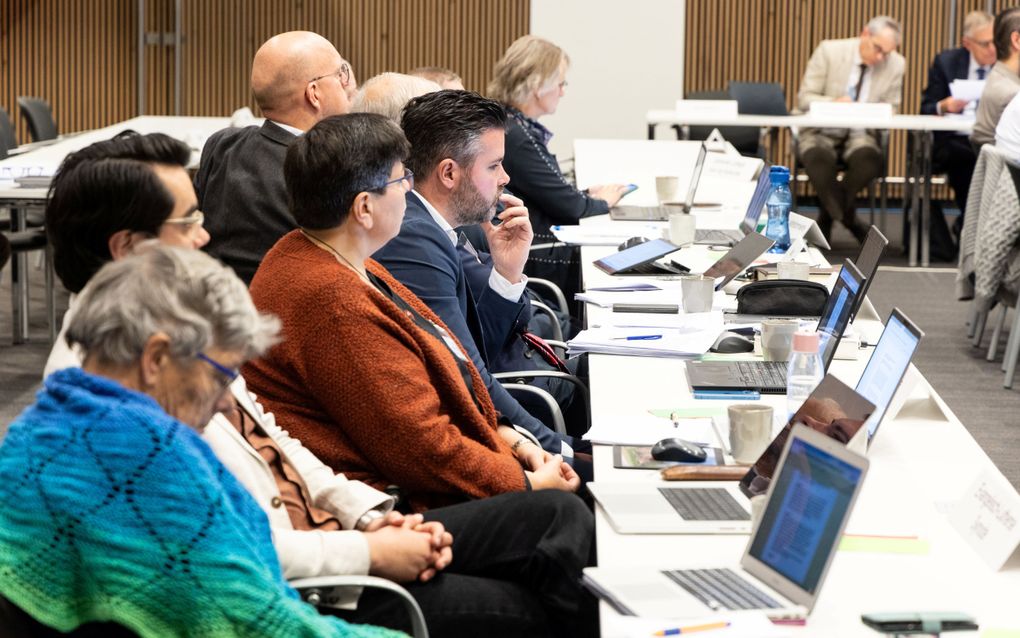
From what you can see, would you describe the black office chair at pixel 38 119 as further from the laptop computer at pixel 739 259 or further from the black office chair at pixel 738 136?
the laptop computer at pixel 739 259

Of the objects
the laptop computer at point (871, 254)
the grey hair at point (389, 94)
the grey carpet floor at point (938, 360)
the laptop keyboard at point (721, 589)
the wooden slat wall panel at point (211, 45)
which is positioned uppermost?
the wooden slat wall panel at point (211, 45)

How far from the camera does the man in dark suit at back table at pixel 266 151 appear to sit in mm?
3484

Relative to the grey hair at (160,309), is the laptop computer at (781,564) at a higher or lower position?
lower

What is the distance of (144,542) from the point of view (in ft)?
4.94

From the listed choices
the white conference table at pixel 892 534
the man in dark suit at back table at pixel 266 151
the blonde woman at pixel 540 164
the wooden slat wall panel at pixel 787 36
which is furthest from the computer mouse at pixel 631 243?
the wooden slat wall panel at pixel 787 36

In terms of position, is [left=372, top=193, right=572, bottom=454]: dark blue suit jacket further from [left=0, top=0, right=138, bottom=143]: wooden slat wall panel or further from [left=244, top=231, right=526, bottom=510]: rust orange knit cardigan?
[left=0, top=0, right=138, bottom=143]: wooden slat wall panel

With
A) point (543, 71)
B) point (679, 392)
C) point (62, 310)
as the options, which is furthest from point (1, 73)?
point (679, 392)

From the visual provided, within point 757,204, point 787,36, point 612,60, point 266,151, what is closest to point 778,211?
point 757,204

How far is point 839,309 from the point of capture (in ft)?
9.41

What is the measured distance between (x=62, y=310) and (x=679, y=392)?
4.95 m

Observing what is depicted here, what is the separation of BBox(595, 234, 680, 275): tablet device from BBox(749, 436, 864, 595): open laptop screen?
244 centimetres

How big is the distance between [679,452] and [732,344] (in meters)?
0.87

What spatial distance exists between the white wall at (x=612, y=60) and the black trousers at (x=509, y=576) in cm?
780

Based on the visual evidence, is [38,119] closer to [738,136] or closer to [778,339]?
[738,136]
